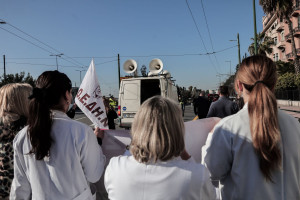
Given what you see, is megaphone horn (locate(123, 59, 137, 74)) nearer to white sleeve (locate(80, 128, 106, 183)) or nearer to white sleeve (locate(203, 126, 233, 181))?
white sleeve (locate(80, 128, 106, 183))

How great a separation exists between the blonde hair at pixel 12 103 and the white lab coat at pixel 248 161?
5.25 feet

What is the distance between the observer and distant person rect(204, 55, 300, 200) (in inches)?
56.2

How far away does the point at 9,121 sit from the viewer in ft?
6.90

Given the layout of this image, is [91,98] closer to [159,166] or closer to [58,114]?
[58,114]

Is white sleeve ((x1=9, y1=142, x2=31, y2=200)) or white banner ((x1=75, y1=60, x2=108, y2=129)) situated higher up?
white banner ((x1=75, y1=60, x2=108, y2=129))

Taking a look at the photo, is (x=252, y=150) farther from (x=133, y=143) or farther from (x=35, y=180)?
(x=35, y=180)

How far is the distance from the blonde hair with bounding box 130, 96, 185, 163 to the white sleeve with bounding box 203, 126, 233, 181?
29cm

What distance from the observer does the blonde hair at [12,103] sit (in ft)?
6.86

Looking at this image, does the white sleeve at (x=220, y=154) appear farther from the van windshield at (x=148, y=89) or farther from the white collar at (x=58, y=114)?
the van windshield at (x=148, y=89)

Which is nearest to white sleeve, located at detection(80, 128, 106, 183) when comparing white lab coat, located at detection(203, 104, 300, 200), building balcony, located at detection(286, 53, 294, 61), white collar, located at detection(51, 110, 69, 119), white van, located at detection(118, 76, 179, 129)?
white collar, located at detection(51, 110, 69, 119)

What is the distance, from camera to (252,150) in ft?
4.83

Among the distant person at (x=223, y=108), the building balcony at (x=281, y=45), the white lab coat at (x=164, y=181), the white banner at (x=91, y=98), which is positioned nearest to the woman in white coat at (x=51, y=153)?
the white lab coat at (x=164, y=181)

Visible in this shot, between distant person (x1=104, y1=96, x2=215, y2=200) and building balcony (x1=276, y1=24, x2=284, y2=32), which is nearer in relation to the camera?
distant person (x1=104, y1=96, x2=215, y2=200)

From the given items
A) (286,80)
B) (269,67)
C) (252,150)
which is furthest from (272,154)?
(286,80)
